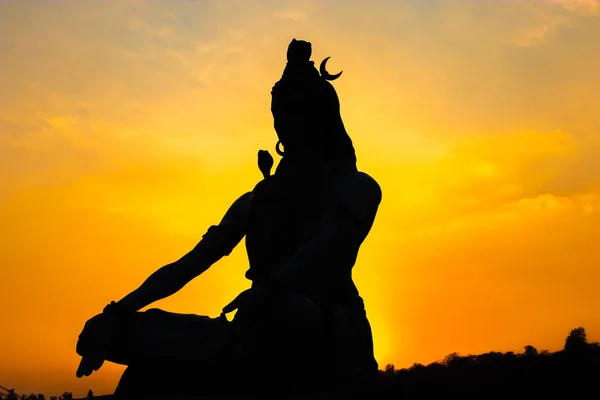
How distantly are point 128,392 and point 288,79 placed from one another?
364cm

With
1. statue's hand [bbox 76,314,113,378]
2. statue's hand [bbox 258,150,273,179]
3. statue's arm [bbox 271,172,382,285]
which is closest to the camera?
statue's hand [bbox 76,314,113,378]

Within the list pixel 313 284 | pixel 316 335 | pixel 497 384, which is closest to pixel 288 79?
pixel 313 284

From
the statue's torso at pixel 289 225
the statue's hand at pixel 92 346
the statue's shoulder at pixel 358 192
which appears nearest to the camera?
the statue's hand at pixel 92 346

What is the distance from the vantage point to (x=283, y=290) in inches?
281

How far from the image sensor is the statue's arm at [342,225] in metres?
7.43

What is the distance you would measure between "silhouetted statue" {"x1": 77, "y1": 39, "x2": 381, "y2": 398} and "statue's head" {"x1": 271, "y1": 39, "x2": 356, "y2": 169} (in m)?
0.01

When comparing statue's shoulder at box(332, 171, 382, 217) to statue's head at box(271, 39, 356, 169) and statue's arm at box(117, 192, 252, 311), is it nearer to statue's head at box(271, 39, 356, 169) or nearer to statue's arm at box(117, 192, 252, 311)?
statue's head at box(271, 39, 356, 169)

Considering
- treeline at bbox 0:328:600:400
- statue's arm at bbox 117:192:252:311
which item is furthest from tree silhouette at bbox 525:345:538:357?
statue's arm at bbox 117:192:252:311

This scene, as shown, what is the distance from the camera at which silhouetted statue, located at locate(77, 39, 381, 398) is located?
283 inches

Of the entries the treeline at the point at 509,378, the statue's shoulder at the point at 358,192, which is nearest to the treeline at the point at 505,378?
the treeline at the point at 509,378

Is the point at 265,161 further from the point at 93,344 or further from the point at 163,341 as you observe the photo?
the point at 93,344

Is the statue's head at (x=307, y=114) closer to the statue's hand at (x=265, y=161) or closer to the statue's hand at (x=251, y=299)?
the statue's hand at (x=265, y=161)

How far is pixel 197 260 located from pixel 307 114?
1.96 meters

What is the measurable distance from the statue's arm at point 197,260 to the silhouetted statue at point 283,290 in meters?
0.01
